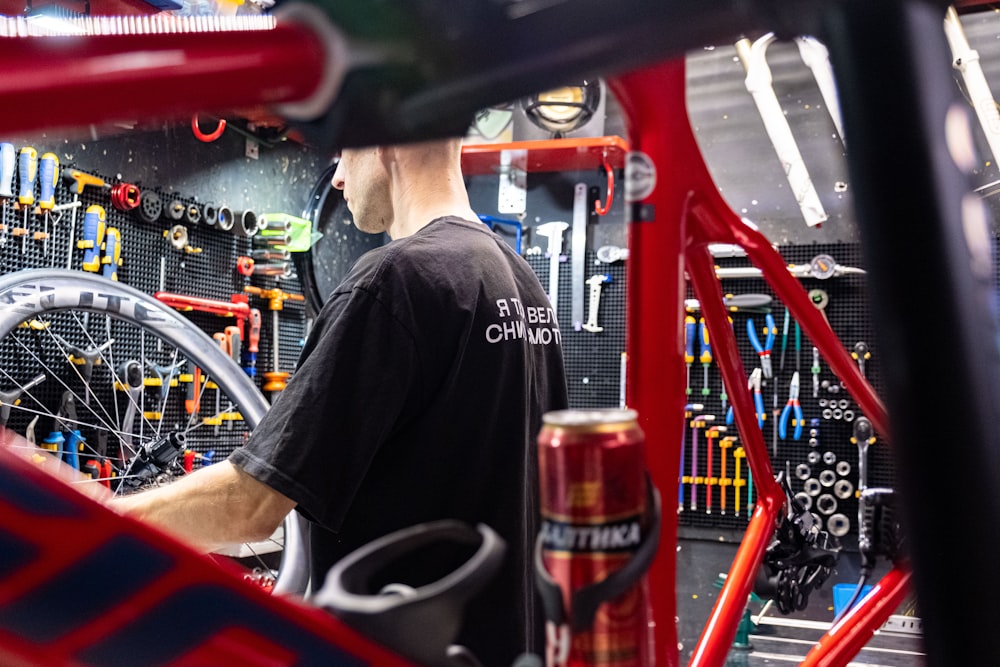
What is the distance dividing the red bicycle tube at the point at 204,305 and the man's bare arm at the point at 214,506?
1588 mm

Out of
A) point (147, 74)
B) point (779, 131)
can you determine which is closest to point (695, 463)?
Answer: point (779, 131)

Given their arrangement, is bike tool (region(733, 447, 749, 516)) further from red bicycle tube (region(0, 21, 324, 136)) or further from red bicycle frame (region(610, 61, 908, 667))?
red bicycle tube (region(0, 21, 324, 136))

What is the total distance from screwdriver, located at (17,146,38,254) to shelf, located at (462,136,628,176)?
1.65 m

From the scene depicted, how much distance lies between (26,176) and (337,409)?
158 cm

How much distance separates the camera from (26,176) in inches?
84.0

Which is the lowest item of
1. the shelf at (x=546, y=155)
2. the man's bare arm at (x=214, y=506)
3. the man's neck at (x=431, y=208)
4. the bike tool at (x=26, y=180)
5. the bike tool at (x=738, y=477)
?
the bike tool at (x=738, y=477)

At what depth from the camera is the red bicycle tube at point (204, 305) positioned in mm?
2588

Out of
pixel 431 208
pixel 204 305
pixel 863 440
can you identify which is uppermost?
pixel 431 208

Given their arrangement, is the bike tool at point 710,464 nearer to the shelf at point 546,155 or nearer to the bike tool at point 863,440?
the bike tool at point 863,440

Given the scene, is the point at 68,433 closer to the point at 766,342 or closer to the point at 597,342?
the point at 597,342

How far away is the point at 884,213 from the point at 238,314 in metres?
2.80

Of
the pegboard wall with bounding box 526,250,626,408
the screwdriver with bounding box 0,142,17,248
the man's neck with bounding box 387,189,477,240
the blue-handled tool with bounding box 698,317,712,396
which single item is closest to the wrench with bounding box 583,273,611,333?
the pegboard wall with bounding box 526,250,626,408

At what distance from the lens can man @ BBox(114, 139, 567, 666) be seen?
954mm

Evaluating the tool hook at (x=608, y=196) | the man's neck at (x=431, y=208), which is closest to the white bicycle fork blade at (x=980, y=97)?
the tool hook at (x=608, y=196)
